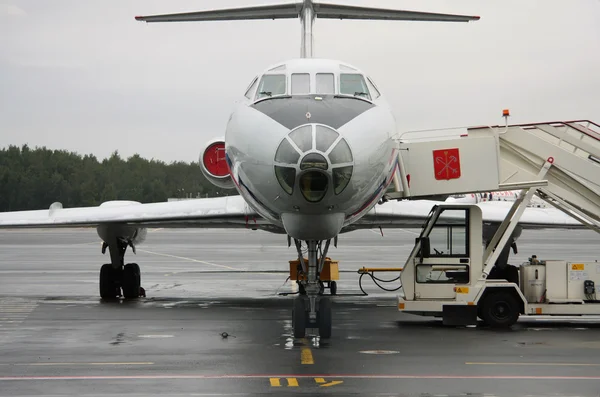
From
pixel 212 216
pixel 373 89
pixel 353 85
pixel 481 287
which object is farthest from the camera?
pixel 212 216

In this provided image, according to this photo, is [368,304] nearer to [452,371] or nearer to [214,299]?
[214,299]

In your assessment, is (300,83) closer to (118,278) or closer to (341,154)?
(341,154)

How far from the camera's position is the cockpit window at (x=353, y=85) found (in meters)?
13.0

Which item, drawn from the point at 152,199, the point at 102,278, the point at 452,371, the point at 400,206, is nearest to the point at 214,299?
the point at 102,278

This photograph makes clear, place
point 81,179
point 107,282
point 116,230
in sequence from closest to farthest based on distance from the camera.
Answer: point 107,282, point 116,230, point 81,179

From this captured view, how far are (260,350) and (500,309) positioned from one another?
4.15 m

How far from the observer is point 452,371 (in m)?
10.3

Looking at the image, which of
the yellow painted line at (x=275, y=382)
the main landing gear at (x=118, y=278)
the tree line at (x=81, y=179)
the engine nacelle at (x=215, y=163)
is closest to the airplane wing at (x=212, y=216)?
the engine nacelle at (x=215, y=163)

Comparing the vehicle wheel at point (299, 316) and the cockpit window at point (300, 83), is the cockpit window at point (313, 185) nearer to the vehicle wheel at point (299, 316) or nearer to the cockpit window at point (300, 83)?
the cockpit window at point (300, 83)

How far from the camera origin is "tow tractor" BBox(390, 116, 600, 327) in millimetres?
14469

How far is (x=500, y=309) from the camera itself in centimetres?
1453

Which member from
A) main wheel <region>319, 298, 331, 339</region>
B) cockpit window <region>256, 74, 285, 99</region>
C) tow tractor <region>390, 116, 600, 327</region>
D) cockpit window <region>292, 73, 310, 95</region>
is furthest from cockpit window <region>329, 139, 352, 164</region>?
tow tractor <region>390, 116, 600, 327</region>

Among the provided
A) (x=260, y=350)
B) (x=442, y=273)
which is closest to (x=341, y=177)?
(x=260, y=350)

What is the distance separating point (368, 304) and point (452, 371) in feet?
27.2
